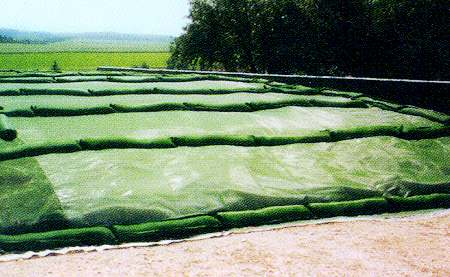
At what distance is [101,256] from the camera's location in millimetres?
2656

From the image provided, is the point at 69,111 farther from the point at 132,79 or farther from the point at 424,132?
the point at 424,132

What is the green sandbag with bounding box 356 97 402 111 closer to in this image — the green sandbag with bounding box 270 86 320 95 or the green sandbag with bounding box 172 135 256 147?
the green sandbag with bounding box 270 86 320 95

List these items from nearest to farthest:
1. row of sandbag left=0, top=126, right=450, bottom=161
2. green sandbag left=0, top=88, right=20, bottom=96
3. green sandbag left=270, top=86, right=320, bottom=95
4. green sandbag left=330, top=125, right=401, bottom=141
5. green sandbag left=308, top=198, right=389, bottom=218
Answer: green sandbag left=308, top=198, right=389, bottom=218 → row of sandbag left=0, top=126, right=450, bottom=161 → green sandbag left=330, top=125, right=401, bottom=141 → green sandbag left=0, top=88, right=20, bottom=96 → green sandbag left=270, top=86, right=320, bottom=95

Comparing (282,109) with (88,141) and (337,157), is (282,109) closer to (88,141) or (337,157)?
(337,157)

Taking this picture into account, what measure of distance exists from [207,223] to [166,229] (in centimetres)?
31

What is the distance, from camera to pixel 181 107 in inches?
237

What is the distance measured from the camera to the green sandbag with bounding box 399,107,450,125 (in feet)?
20.3

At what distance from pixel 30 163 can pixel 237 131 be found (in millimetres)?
2398

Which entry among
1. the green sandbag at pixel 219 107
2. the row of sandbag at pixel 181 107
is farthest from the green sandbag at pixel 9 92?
the green sandbag at pixel 219 107

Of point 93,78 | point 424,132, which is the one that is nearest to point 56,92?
point 93,78

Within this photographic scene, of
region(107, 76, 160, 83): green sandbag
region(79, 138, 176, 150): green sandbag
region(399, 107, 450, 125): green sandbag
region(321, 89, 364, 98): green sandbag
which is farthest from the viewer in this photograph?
region(107, 76, 160, 83): green sandbag

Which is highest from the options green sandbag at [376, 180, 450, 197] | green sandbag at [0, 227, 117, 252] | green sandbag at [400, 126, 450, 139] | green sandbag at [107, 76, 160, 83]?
green sandbag at [107, 76, 160, 83]

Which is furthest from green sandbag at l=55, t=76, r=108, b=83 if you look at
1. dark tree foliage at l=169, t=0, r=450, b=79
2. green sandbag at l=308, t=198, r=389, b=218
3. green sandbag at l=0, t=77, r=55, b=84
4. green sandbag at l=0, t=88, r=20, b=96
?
dark tree foliage at l=169, t=0, r=450, b=79

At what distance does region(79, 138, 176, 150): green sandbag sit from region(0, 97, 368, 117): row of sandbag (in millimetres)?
1369
